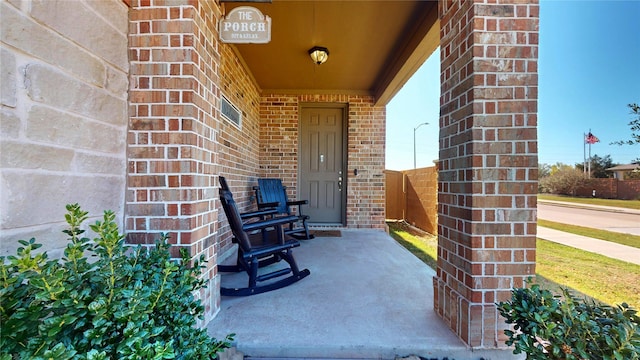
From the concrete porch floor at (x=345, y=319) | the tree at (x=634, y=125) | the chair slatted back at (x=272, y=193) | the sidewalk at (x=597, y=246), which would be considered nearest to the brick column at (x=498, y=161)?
the concrete porch floor at (x=345, y=319)

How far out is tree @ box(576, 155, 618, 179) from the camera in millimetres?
17984

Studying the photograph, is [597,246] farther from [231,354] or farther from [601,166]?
[601,166]

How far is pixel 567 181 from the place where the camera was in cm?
1930

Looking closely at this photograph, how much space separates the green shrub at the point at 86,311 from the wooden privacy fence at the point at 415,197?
523 cm

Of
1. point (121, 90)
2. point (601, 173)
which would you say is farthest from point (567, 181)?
point (121, 90)

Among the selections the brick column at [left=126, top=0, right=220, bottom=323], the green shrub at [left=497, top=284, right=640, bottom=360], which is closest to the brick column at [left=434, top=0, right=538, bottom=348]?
the green shrub at [left=497, top=284, right=640, bottom=360]

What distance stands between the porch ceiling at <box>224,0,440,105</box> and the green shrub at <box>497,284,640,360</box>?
2459 mm

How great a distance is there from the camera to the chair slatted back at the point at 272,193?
3988 millimetres

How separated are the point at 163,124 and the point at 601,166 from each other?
2745cm

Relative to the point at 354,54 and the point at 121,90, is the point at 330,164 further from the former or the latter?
the point at 121,90

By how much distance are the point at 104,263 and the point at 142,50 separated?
1285 mm

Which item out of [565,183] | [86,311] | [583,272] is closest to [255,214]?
[86,311]

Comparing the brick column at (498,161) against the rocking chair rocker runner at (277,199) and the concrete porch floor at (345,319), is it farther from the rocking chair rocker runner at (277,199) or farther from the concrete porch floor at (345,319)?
the rocking chair rocker runner at (277,199)

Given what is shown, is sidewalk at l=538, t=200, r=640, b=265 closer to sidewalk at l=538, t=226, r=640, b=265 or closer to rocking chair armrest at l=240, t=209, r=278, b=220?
sidewalk at l=538, t=226, r=640, b=265
